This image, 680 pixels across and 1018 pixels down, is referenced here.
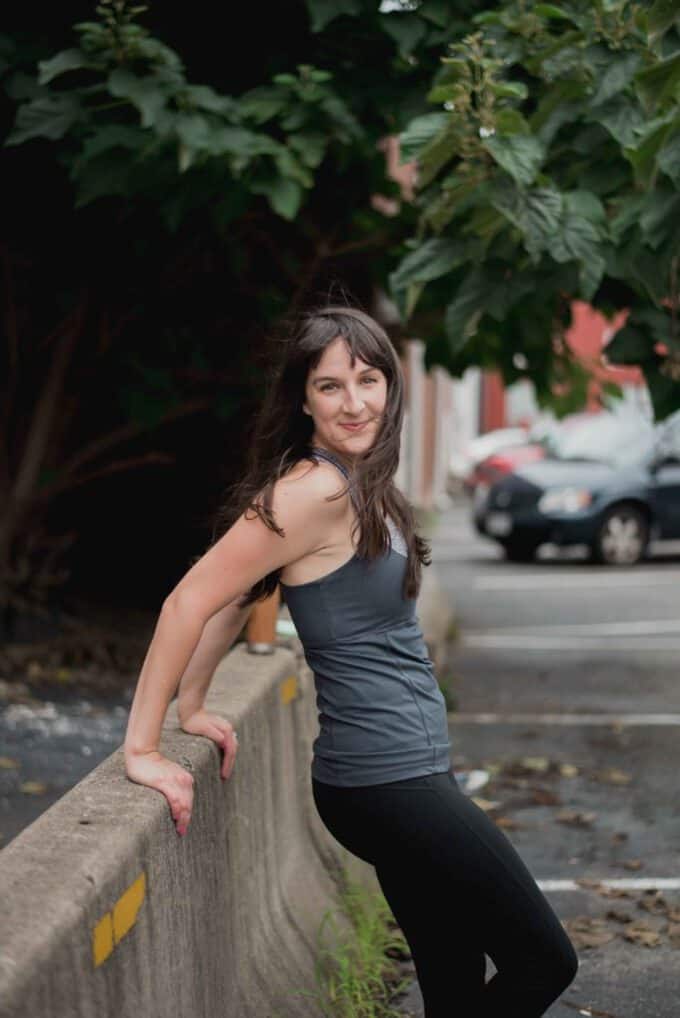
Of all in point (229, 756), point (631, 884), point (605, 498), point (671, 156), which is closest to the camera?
point (229, 756)

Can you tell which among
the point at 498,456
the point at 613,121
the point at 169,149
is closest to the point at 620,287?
the point at 613,121

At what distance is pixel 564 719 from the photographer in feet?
27.9

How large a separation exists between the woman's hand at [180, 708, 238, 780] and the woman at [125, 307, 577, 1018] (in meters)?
0.43

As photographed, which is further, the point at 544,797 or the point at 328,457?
the point at 544,797

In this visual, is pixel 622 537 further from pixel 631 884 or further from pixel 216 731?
pixel 216 731

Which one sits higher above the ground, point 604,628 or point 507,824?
point 507,824

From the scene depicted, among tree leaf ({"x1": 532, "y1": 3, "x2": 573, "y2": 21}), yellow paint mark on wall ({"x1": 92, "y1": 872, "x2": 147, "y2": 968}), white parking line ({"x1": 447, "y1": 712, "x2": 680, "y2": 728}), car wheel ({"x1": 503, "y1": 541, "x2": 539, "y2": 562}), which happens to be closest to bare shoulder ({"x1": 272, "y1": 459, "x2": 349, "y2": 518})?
yellow paint mark on wall ({"x1": 92, "y1": 872, "x2": 147, "y2": 968})

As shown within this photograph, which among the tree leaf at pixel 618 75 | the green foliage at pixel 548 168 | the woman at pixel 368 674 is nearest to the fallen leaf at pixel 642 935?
the woman at pixel 368 674

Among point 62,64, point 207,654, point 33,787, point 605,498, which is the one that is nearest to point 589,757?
point 33,787

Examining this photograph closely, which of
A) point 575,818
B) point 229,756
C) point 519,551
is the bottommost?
point 519,551

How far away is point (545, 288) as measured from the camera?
5.41 m

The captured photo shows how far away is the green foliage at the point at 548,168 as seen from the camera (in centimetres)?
→ 461

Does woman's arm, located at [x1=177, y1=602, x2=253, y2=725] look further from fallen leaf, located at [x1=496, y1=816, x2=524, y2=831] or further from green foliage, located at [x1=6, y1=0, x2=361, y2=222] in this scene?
fallen leaf, located at [x1=496, y1=816, x2=524, y2=831]

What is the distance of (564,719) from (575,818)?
2.23 metres
